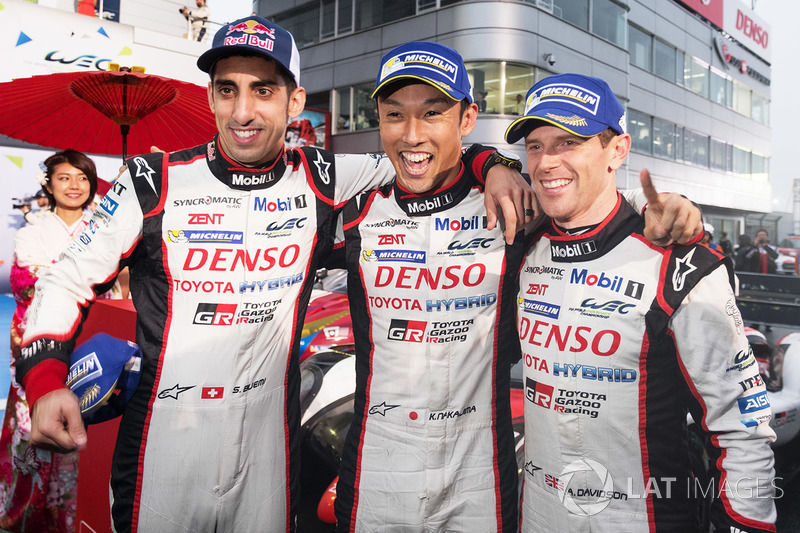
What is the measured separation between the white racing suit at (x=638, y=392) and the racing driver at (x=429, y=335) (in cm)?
18

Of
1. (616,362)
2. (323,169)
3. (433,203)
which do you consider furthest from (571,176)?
(323,169)

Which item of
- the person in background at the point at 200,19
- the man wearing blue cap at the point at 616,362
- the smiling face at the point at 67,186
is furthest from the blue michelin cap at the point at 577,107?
the person in background at the point at 200,19

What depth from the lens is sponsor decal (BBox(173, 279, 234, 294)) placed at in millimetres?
1990

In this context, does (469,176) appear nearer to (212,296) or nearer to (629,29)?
(212,296)

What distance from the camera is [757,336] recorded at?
3.64 m

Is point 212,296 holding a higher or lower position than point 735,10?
lower

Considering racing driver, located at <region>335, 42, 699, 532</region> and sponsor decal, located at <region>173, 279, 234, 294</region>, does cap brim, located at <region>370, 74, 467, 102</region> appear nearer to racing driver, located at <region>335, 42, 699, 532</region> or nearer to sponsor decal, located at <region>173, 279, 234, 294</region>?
racing driver, located at <region>335, 42, 699, 532</region>

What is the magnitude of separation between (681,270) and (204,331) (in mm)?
1600

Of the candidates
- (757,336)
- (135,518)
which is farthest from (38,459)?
(757,336)

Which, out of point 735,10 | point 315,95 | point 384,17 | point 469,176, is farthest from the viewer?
point 735,10

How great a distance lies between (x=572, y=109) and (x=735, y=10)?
117ft

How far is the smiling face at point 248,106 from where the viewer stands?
2.05 m

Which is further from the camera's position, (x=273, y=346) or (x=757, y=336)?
(x=757, y=336)

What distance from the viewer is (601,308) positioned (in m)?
1.86
